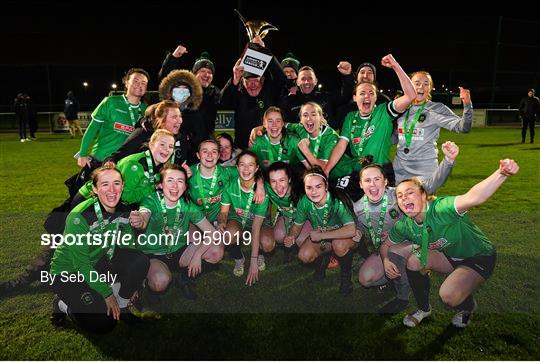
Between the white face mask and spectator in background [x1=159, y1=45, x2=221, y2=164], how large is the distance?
141 mm

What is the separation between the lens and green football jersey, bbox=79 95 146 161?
473cm

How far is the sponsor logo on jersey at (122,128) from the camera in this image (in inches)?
187

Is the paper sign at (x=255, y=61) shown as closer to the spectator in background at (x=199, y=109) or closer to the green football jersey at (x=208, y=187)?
the spectator in background at (x=199, y=109)

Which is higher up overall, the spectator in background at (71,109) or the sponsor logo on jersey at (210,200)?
the spectator in background at (71,109)

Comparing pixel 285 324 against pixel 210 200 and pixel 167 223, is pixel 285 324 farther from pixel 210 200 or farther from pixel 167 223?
pixel 210 200

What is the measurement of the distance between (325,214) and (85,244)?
2.05m

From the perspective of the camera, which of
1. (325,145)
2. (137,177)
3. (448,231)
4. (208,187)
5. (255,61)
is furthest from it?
(255,61)

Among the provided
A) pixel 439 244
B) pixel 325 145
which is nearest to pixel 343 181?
pixel 325 145

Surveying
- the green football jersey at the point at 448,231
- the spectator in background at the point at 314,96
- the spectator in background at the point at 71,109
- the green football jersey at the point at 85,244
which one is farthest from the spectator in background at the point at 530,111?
the spectator in background at the point at 71,109

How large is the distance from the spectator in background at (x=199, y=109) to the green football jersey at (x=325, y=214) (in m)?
1.61

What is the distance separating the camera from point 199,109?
5.44 m

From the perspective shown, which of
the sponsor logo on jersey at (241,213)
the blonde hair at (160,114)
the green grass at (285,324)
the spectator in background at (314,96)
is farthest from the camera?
the spectator in background at (314,96)

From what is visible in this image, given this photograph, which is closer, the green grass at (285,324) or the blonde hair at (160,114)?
the green grass at (285,324)

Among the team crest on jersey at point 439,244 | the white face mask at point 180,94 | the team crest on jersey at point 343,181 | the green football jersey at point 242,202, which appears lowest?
the team crest on jersey at point 439,244
